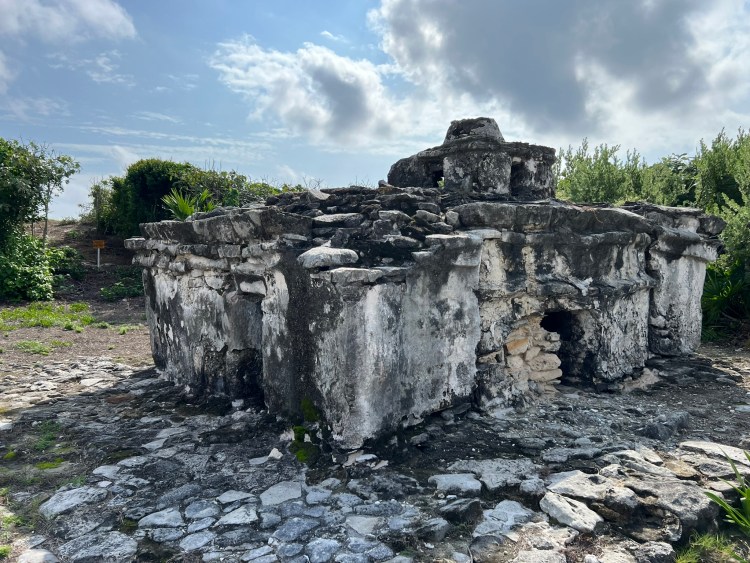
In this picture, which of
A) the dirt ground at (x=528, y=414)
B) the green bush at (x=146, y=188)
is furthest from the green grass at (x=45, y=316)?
the green bush at (x=146, y=188)

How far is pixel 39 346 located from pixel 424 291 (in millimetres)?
6998

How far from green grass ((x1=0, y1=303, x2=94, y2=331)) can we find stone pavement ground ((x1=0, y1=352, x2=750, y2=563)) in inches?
226

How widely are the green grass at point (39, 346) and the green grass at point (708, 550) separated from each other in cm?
830

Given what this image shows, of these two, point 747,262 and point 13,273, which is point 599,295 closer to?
point 747,262

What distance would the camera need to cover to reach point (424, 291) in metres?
4.29

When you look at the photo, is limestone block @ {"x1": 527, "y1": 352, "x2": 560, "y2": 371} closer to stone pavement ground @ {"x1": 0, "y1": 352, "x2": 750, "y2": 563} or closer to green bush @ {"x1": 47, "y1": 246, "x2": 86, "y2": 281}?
stone pavement ground @ {"x1": 0, "y1": 352, "x2": 750, "y2": 563}

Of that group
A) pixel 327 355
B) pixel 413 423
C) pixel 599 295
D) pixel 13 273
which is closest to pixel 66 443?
pixel 327 355

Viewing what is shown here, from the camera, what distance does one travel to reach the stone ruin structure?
4016 mm

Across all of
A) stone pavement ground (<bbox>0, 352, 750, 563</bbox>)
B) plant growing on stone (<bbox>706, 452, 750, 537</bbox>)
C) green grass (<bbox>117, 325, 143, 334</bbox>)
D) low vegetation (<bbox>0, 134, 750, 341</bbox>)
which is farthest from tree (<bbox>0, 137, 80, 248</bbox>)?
plant growing on stone (<bbox>706, 452, 750, 537</bbox>)

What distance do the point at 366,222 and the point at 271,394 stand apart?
1.65 m

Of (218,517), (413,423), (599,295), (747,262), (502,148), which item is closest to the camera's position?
(218,517)

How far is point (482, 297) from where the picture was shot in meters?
4.73

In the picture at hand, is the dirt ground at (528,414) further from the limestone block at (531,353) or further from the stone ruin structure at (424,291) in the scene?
the limestone block at (531,353)

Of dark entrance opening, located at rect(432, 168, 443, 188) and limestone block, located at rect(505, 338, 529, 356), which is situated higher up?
dark entrance opening, located at rect(432, 168, 443, 188)
